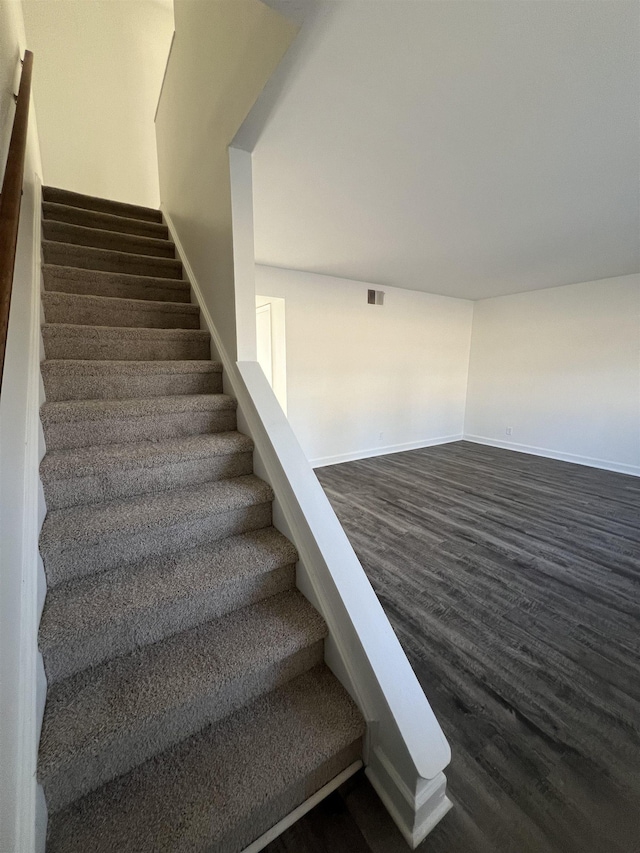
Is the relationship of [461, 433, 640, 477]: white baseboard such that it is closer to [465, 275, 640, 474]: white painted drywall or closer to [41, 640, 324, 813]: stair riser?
[465, 275, 640, 474]: white painted drywall

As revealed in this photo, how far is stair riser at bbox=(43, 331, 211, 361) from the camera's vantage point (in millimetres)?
1794

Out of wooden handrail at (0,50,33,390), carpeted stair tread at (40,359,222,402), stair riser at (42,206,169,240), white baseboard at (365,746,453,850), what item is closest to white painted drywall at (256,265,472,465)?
stair riser at (42,206,169,240)

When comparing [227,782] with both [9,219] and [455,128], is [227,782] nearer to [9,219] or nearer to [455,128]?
[9,219]

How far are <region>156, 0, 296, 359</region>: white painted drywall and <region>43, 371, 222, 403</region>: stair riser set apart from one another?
0.27 metres

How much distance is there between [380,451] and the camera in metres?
5.06

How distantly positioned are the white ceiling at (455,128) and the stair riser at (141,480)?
1584 millimetres

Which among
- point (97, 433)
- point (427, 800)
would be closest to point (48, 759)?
point (427, 800)

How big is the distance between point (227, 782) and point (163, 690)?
30 centimetres

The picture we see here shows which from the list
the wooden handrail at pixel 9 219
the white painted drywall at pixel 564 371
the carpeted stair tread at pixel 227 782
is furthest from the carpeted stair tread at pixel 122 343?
the white painted drywall at pixel 564 371

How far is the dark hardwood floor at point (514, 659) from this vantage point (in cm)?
99

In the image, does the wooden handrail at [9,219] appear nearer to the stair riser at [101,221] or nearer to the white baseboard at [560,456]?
the stair riser at [101,221]

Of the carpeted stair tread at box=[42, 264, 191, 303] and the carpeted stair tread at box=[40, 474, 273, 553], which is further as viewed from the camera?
the carpeted stair tread at box=[42, 264, 191, 303]

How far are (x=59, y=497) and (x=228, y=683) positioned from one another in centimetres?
94

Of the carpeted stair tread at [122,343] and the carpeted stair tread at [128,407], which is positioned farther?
the carpeted stair tread at [122,343]
